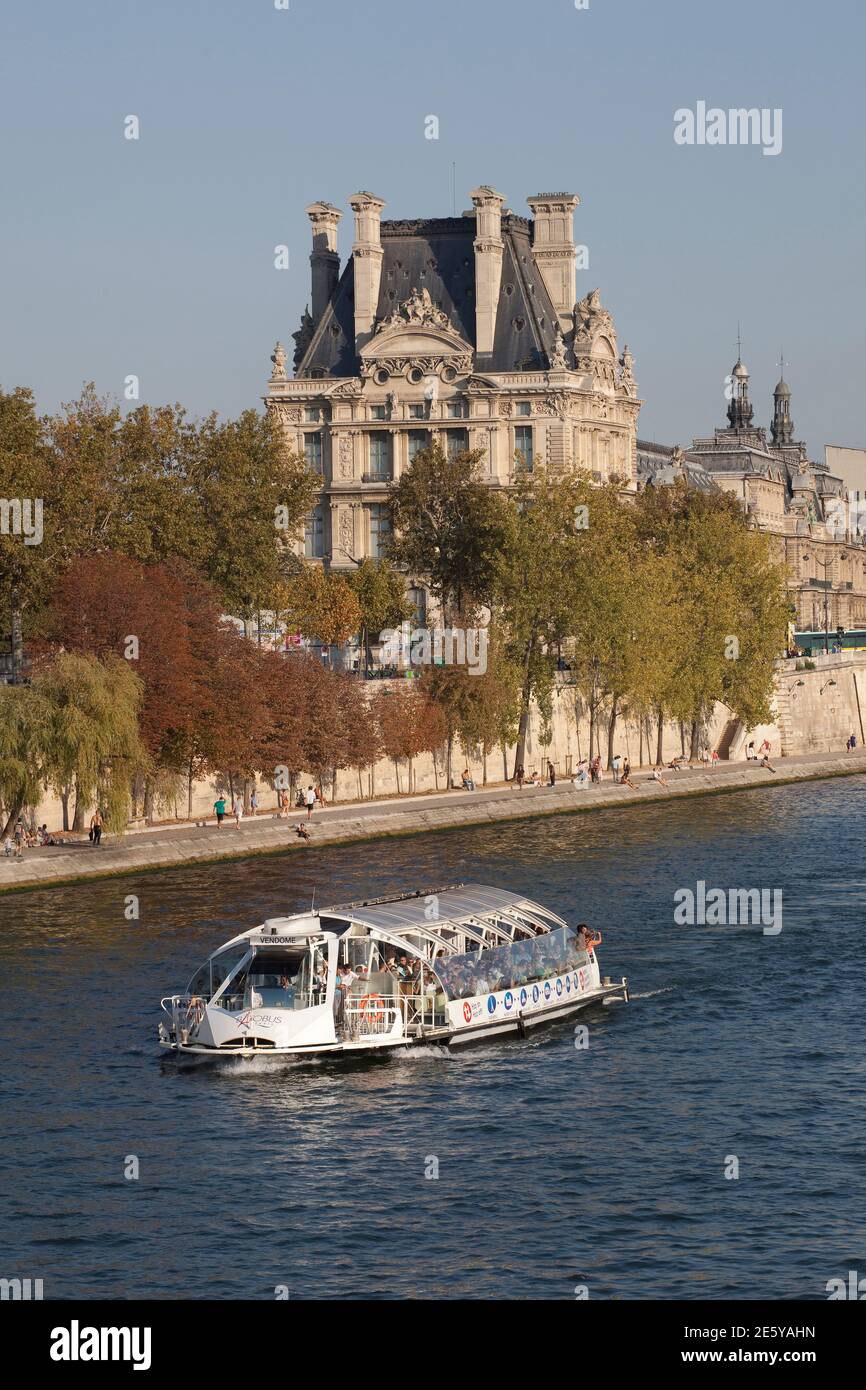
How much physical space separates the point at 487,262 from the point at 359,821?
2213 inches

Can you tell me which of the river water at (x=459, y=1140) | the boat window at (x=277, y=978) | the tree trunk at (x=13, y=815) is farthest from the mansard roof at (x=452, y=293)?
the boat window at (x=277, y=978)

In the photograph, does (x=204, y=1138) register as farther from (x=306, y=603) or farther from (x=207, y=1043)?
(x=306, y=603)

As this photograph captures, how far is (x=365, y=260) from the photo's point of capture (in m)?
132

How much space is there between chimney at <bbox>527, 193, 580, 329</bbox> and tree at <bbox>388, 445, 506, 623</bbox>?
25268mm

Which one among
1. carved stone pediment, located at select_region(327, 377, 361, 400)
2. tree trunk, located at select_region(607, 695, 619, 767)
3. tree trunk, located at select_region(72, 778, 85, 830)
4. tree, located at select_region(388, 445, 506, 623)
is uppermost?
carved stone pediment, located at select_region(327, 377, 361, 400)

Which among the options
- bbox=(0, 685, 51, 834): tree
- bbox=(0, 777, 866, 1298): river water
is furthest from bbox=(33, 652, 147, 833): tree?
bbox=(0, 777, 866, 1298): river water

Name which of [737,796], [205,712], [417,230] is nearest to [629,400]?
[417,230]

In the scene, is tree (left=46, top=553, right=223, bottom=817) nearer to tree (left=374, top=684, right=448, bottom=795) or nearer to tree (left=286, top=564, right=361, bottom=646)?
tree (left=374, top=684, right=448, bottom=795)

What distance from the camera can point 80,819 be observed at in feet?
250

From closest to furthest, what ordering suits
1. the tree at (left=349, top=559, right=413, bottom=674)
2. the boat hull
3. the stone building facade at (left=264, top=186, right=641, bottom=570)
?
the boat hull → the tree at (left=349, top=559, right=413, bottom=674) → the stone building facade at (left=264, top=186, right=641, bottom=570)

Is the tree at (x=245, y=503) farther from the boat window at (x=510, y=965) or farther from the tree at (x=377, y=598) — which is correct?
the boat window at (x=510, y=965)

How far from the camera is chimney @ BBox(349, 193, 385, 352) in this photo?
13188 centimetres

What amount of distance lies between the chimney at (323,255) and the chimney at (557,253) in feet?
42.3
